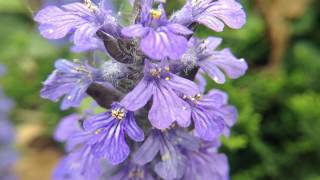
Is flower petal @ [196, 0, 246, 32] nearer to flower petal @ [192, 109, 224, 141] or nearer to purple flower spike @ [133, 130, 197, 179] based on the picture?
flower petal @ [192, 109, 224, 141]

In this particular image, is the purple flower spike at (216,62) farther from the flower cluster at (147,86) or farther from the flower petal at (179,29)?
the flower petal at (179,29)

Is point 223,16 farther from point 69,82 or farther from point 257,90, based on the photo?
point 257,90

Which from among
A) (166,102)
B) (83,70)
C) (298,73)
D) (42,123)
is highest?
(166,102)

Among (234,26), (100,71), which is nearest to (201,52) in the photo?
(234,26)

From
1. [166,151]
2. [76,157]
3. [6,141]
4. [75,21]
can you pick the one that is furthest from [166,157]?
[6,141]

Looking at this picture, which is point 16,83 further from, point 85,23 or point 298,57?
point 85,23

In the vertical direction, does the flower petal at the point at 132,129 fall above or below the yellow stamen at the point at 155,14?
below

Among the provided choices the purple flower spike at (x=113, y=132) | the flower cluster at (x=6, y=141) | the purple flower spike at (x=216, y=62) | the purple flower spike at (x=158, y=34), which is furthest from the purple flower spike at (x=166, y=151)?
the flower cluster at (x=6, y=141)
